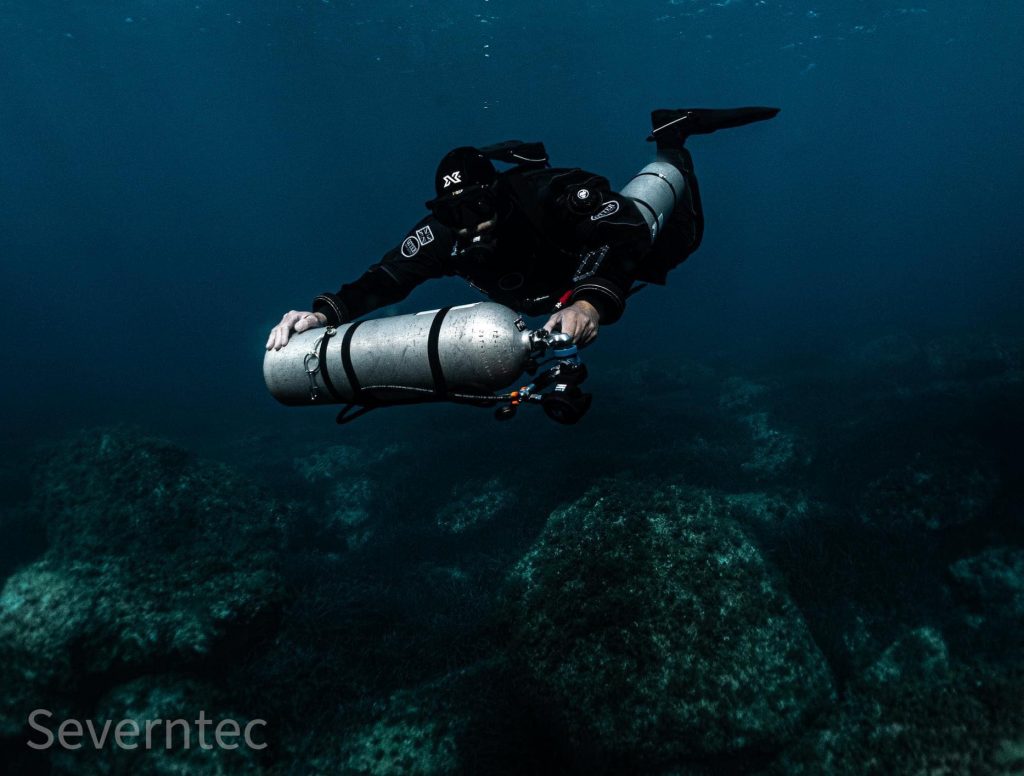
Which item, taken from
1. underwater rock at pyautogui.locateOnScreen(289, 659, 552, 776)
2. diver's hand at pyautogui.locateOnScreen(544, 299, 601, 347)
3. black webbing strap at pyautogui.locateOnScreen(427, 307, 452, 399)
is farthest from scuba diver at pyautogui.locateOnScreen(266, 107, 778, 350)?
underwater rock at pyautogui.locateOnScreen(289, 659, 552, 776)

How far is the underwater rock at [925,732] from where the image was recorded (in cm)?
320

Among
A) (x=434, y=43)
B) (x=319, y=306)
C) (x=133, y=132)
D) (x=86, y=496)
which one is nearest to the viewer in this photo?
(x=319, y=306)

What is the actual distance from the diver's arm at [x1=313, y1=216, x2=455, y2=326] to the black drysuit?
0.03 feet

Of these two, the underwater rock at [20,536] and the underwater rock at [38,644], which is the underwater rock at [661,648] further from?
the underwater rock at [20,536]

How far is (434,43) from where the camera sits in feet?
113

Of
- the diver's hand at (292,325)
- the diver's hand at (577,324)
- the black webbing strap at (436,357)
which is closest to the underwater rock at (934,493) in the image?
the diver's hand at (577,324)

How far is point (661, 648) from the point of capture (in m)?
4.53

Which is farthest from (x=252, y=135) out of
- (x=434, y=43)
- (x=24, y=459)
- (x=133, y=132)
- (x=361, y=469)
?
(x=361, y=469)

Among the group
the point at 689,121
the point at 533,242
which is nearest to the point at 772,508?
the point at 689,121

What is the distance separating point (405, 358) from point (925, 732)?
16.4 ft

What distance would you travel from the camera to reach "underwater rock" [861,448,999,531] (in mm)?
7418

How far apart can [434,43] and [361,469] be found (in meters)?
35.6

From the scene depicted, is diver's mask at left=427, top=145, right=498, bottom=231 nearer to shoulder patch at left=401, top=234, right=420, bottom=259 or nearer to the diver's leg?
shoulder patch at left=401, top=234, right=420, bottom=259

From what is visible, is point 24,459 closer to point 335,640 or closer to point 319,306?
point 335,640
